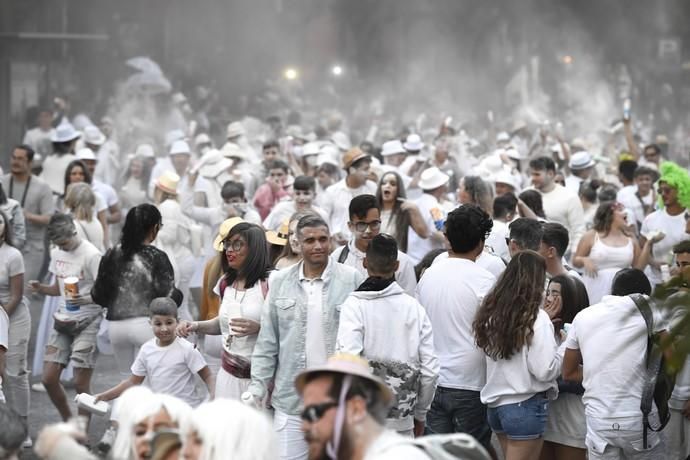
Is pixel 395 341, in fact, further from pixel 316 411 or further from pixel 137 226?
pixel 137 226

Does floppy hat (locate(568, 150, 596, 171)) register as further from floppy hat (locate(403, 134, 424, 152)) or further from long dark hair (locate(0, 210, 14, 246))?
long dark hair (locate(0, 210, 14, 246))

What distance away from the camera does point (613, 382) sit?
608cm

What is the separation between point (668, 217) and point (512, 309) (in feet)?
14.6

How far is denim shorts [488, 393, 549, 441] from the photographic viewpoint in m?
6.26

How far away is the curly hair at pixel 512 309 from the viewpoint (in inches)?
243

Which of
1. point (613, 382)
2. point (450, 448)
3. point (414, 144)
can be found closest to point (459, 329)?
point (613, 382)

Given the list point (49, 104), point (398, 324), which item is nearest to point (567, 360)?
point (398, 324)

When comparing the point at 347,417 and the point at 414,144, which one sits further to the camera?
the point at 414,144

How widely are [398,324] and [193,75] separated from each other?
95.1 feet

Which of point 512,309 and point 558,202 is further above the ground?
point 558,202

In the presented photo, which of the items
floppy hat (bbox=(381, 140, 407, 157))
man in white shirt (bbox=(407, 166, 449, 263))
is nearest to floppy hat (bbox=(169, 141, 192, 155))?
floppy hat (bbox=(381, 140, 407, 157))

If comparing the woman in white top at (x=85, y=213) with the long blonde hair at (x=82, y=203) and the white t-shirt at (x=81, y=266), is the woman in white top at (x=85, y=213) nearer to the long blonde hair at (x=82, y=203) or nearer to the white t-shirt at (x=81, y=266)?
the long blonde hair at (x=82, y=203)

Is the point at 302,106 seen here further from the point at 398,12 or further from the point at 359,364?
the point at 359,364

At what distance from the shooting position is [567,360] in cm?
632
